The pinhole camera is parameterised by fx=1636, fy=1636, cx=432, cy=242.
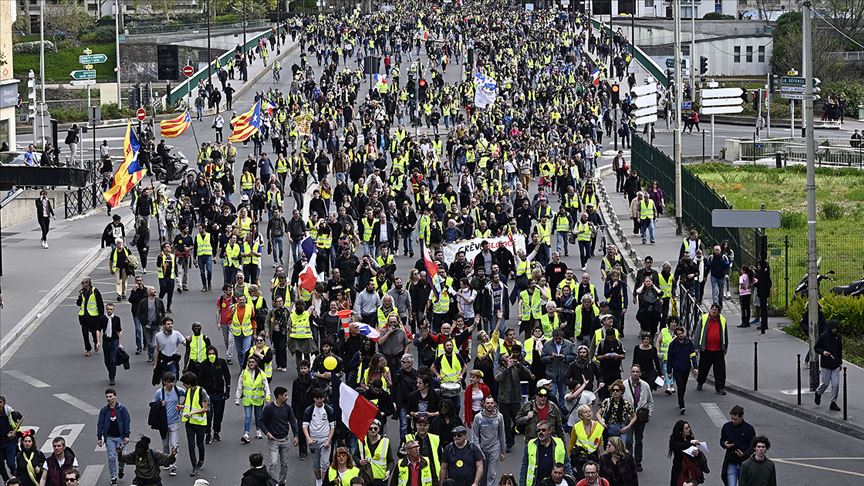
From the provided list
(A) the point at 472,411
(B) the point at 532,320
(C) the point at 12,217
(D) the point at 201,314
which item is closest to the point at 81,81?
(C) the point at 12,217

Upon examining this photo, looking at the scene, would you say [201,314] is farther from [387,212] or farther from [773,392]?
[773,392]

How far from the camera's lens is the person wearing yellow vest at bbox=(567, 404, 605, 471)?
672 inches

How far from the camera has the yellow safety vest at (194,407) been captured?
19.5m

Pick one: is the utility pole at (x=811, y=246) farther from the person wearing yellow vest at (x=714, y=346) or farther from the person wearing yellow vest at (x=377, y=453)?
the person wearing yellow vest at (x=377, y=453)

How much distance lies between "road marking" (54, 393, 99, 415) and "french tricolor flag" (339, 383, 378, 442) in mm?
6503

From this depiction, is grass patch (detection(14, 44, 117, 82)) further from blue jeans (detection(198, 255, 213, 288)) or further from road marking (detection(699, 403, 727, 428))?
road marking (detection(699, 403, 727, 428))

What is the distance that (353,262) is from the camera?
94.4ft

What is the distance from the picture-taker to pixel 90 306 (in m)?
26.1

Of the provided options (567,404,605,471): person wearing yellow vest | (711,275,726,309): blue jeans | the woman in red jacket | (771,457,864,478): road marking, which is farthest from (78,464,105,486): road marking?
(711,275,726,309): blue jeans

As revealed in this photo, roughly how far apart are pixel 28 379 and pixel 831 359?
12.3 metres

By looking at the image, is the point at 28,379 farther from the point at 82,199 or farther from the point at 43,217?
the point at 82,199

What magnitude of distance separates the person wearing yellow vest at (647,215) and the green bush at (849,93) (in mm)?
49943

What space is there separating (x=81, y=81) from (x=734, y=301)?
3635 centimetres

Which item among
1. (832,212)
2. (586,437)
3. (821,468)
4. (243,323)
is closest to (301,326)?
→ (243,323)
